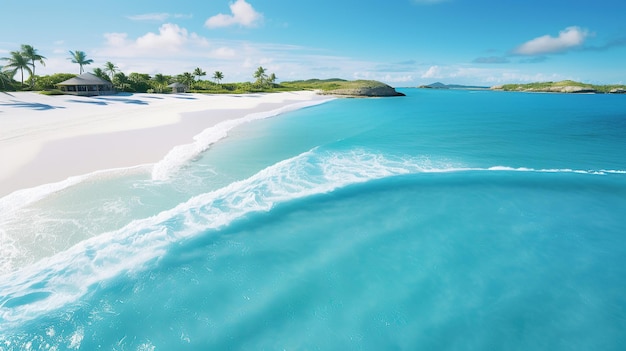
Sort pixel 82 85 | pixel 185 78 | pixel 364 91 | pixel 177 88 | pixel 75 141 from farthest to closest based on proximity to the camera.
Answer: pixel 364 91, pixel 185 78, pixel 177 88, pixel 82 85, pixel 75 141

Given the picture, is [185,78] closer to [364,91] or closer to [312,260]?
[364,91]

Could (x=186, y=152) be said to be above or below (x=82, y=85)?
below

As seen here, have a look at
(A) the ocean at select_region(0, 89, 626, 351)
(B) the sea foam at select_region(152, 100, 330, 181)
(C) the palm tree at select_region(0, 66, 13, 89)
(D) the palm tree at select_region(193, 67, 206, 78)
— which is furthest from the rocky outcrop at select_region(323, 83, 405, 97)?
(A) the ocean at select_region(0, 89, 626, 351)

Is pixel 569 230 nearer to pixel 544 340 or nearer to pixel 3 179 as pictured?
pixel 544 340

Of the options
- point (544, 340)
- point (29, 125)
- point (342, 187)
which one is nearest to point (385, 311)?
point (544, 340)

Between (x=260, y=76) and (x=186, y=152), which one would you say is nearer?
(x=186, y=152)

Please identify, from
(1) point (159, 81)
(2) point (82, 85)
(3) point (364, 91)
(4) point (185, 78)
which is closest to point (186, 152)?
(2) point (82, 85)

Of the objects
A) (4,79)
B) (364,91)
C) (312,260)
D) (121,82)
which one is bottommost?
(312,260)

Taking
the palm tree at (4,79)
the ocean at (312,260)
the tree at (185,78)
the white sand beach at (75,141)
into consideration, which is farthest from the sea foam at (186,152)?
the tree at (185,78)

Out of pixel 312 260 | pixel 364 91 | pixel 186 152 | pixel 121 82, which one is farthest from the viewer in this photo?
pixel 364 91

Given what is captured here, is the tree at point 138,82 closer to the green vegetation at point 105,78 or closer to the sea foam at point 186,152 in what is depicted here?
the green vegetation at point 105,78
